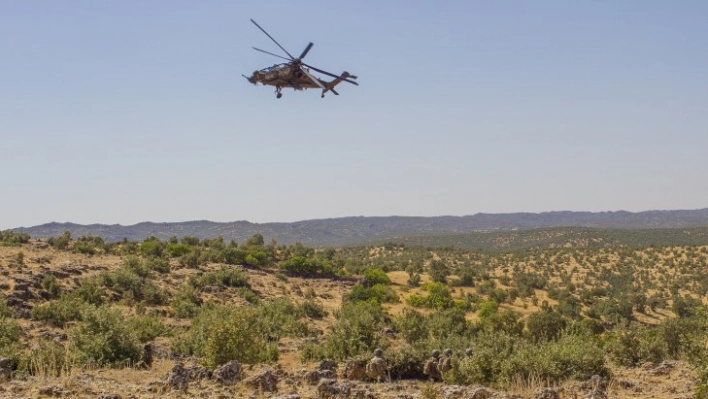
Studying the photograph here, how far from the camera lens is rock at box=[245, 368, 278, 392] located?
12195mm

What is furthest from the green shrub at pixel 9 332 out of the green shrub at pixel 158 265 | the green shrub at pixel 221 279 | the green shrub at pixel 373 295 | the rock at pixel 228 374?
the green shrub at pixel 373 295

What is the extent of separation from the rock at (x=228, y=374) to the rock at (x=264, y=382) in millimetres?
406

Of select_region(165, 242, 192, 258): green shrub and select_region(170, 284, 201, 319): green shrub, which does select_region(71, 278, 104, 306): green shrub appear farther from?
select_region(165, 242, 192, 258): green shrub

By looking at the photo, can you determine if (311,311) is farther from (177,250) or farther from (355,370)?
(177,250)

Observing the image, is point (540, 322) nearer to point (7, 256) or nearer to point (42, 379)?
point (42, 379)

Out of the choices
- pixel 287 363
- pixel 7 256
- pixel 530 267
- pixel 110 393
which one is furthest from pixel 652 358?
pixel 530 267

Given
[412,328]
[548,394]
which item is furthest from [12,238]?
[548,394]

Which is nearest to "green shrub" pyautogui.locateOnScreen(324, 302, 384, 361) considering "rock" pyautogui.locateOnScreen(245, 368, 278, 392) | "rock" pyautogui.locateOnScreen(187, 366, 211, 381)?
"rock" pyautogui.locateOnScreen(245, 368, 278, 392)

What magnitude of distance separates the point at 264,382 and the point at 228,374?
98cm

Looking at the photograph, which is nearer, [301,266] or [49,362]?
[49,362]

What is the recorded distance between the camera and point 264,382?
12.3 meters

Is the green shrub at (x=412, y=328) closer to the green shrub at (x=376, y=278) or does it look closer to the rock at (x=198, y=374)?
the rock at (x=198, y=374)

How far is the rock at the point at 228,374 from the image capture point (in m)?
12.5

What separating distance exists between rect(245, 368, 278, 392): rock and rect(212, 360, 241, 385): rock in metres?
0.41
